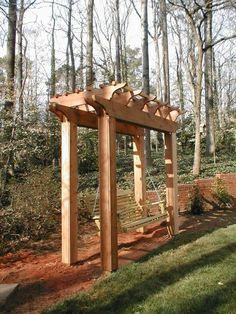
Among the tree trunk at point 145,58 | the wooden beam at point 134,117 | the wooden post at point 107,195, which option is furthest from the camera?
the tree trunk at point 145,58

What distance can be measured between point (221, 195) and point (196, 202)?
82cm

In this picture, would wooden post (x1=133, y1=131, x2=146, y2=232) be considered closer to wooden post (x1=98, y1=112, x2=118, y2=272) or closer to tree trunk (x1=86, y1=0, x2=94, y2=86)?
wooden post (x1=98, y1=112, x2=118, y2=272)

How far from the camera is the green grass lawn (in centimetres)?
359

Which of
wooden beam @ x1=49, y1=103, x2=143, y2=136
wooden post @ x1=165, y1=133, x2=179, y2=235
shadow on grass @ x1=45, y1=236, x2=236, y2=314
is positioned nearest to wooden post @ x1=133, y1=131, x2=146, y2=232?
wooden post @ x1=165, y1=133, x2=179, y2=235

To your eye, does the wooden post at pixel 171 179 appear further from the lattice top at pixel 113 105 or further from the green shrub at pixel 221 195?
the green shrub at pixel 221 195

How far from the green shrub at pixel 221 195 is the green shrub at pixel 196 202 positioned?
55 cm

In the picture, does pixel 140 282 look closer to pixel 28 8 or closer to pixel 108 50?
pixel 28 8

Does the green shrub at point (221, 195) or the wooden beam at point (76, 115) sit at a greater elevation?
the wooden beam at point (76, 115)

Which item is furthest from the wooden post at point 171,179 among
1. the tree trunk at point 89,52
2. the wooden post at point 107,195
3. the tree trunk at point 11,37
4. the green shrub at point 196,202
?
the tree trunk at point 89,52

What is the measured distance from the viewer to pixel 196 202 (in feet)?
30.5

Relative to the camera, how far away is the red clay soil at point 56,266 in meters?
4.06

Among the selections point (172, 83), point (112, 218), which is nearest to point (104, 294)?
point (112, 218)

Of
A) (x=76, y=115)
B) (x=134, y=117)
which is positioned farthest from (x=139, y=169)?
(x=76, y=115)

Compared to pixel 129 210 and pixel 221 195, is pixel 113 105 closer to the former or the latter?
pixel 129 210
